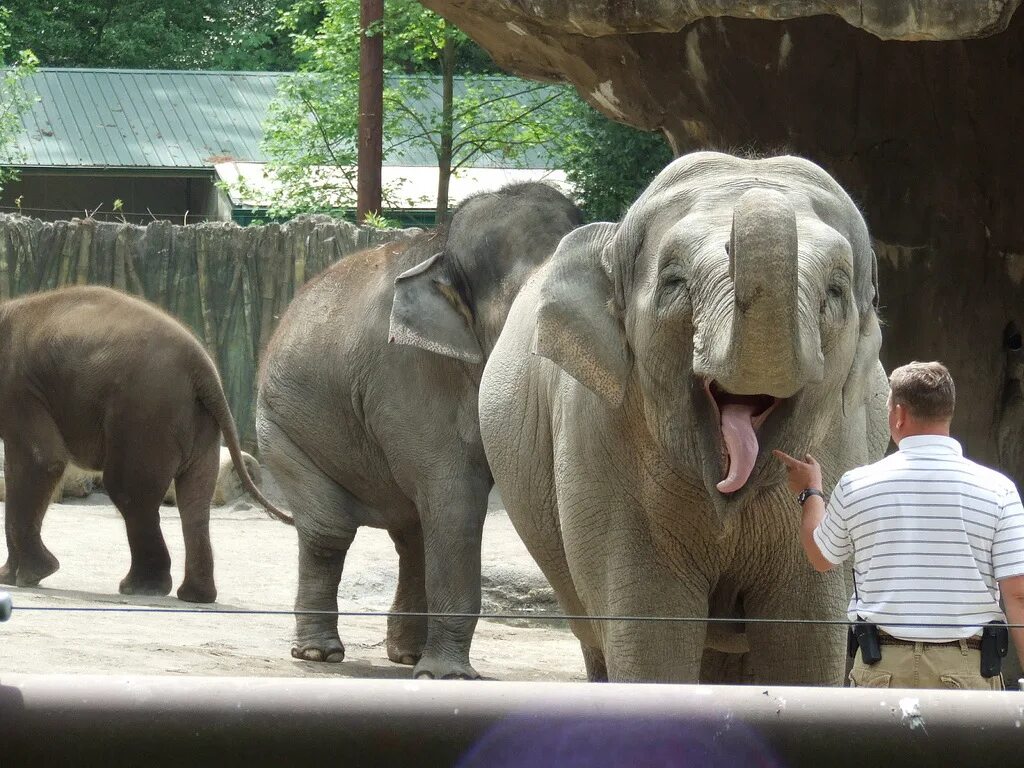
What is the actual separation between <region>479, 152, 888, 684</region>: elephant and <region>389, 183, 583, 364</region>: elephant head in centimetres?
182

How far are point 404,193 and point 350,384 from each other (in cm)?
1569

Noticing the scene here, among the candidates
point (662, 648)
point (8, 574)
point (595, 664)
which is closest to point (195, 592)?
point (8, 574)

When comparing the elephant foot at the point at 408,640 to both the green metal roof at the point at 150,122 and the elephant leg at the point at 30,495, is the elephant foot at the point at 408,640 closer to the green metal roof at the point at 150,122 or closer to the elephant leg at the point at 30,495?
the elephant leg at the point at 30,495

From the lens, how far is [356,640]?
7848mm

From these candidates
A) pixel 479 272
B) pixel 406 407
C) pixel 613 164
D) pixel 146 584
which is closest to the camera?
pixel 479 272

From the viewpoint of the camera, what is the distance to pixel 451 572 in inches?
252

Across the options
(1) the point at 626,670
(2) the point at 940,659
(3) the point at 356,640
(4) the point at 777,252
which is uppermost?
(4) the point at 777,252

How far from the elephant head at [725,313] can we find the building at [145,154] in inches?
704

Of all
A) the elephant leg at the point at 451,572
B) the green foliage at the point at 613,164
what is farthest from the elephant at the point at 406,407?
the green foliage at the point at 613,164

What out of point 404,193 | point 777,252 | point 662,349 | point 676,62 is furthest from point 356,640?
point 404,193

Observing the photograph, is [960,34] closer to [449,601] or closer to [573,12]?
[573,12]

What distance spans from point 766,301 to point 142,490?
5.72 m

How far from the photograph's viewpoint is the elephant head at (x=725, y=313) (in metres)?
3.08

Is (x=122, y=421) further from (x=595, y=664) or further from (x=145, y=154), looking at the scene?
(x=145, y=154)
